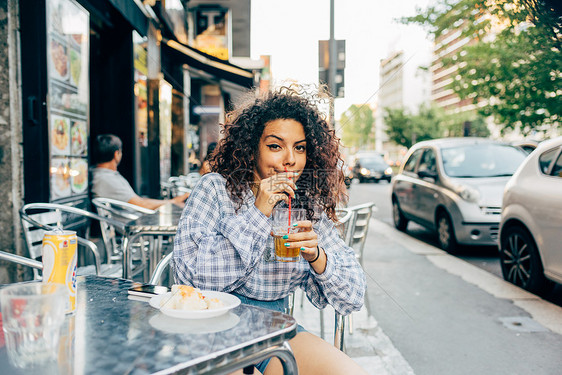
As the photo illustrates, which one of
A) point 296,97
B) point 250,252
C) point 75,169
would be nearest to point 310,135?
point 296,97

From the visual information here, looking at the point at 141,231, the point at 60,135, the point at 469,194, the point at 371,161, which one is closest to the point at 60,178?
the point at 60,135

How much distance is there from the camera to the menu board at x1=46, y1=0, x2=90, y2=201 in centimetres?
419

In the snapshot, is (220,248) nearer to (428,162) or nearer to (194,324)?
(194,324)

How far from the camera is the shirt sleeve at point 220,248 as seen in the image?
1.67 meters

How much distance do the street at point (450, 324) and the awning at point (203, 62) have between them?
4914mm

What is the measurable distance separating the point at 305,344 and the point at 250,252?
34 cm

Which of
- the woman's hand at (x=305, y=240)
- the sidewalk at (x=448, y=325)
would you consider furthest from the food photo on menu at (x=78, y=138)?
the woman's hand at (x=305, y=240)

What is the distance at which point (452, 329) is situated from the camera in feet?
12.3

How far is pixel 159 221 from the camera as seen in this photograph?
3.26m

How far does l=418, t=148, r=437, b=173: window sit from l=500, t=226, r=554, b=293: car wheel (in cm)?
259

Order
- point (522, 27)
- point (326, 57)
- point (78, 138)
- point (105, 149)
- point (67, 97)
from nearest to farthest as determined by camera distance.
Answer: point (522, 27) < point (105, 149) < point (67, 97) < point (78, 138) < point (326, 57)

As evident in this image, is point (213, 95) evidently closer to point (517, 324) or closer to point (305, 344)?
point (517, 324)

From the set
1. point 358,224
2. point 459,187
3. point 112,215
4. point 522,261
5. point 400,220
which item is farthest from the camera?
point 400,220

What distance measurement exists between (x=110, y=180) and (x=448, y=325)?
3043 millimetres
